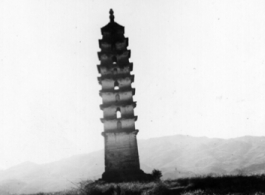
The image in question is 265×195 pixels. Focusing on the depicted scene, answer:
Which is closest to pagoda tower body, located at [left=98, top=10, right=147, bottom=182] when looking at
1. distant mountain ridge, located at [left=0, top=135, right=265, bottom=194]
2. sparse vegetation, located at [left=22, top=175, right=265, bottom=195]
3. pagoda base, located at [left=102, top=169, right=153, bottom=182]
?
pagoda base, located at [left=102, top=169, right=153, bottom=182]

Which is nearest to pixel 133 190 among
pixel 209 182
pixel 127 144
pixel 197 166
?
pixel 209 182

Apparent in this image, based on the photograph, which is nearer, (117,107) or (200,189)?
(200,189)

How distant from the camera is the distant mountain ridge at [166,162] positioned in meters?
87.6

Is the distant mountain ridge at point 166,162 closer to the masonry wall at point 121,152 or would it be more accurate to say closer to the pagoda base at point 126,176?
the masonry wall at point 121,152

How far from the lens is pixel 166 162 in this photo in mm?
110500

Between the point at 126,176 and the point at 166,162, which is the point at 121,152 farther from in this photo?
the point at 166,162

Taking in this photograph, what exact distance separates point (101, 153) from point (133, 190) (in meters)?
123

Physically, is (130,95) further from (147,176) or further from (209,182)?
(209,182)

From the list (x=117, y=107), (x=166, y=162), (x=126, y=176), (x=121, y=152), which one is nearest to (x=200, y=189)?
(x=126, y=176)

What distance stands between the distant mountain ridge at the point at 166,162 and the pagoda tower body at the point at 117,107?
220 feet

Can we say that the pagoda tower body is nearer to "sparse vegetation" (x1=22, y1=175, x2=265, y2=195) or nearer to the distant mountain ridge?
"sparse vegetation" (x1=22, y1=175, x2=265, y2=195)

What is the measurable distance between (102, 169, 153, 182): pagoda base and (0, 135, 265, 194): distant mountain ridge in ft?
221

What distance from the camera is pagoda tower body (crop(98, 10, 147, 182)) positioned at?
18125mm

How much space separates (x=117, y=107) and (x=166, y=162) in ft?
319
